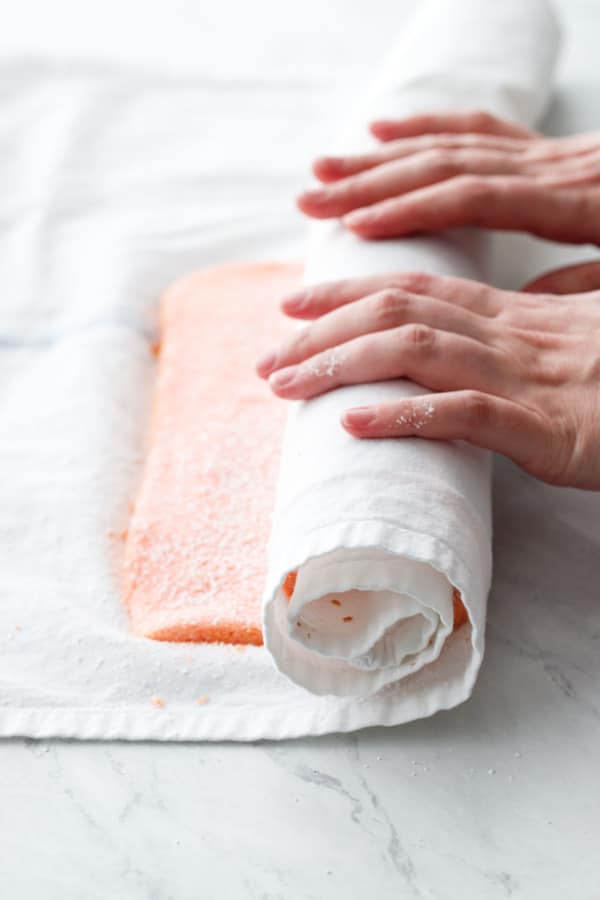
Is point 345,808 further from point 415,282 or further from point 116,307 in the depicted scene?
point 116,307

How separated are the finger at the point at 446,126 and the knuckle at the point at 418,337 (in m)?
0.44

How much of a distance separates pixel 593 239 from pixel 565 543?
14.3 inches

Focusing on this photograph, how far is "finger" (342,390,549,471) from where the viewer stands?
0.74 m

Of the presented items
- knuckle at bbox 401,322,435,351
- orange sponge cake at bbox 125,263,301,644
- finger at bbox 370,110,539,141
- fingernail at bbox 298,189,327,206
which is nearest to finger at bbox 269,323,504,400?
knuckle at bbox 401,322,435,351

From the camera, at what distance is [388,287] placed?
891 millimetres

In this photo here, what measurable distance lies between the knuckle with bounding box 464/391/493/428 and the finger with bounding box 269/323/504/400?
0.04 m

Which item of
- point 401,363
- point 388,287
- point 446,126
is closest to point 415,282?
point 388,287

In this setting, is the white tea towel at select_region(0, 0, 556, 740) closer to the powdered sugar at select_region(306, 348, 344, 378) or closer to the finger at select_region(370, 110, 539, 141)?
the finger at select_region(370, 110, 539, 141)

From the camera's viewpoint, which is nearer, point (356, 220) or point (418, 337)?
point (418, 337)

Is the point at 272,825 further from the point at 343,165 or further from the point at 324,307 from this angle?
the point at 343,165

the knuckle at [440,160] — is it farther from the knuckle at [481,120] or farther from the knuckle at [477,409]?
the knuckle at [477,409]

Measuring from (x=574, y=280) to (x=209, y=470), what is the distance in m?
0.43

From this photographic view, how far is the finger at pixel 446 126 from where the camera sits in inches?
45.5

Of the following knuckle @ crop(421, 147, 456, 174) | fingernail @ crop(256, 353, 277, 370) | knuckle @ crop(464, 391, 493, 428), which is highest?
knuckle @ crop(421, 147, 456, 174)
